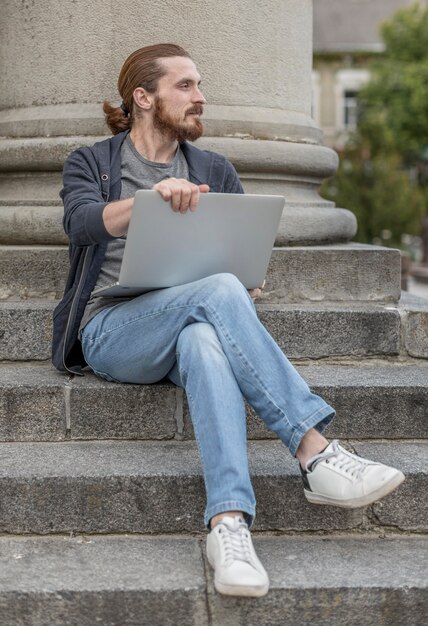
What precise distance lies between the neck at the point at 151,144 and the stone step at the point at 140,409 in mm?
810

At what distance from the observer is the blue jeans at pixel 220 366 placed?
281 centimetres

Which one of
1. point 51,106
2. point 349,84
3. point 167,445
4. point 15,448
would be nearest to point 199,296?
point 167,445

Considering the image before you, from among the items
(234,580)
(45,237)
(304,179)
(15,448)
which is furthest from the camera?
(304,179)

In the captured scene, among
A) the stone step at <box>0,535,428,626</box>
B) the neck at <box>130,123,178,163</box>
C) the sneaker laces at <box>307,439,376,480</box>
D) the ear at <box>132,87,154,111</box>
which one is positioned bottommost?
the stone step at <box>0,535,428,626</box>

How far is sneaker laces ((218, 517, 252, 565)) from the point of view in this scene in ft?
8.73

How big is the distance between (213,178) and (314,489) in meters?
1.24

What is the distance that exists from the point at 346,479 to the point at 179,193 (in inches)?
38.0

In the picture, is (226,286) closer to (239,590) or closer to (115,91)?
(239,590)

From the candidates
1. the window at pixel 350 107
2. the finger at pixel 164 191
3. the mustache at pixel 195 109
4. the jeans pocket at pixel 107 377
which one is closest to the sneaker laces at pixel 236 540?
the jeans pocket at pixel 107 377

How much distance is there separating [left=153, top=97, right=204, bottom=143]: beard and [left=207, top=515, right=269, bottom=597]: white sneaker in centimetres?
141

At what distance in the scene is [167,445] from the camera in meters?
3.39

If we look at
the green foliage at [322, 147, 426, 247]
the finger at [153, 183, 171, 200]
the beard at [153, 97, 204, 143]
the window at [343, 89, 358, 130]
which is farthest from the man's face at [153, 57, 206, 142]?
the window at [343, 89, 358, 130]

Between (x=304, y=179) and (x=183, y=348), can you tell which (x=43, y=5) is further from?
(x=183, y=348)

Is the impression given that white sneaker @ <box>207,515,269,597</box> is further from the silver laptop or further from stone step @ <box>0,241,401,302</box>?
stone step @ <box>0,241,401,302</box>
